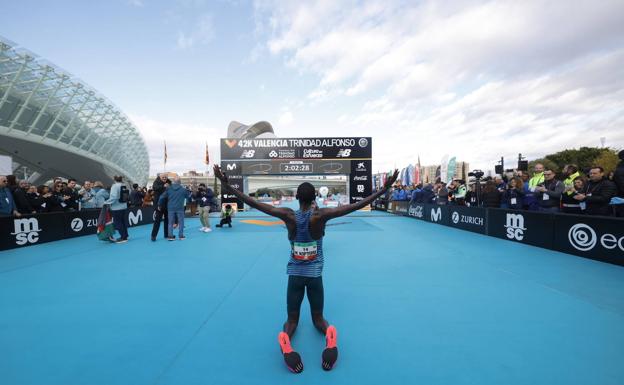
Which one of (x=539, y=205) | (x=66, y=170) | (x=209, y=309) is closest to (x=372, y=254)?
(x=209, y=309)

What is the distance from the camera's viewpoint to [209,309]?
355 centimetres

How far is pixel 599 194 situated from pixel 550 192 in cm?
126

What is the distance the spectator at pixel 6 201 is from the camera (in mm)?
7333

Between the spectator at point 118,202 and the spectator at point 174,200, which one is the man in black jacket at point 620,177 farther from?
the spectator at point 118,202

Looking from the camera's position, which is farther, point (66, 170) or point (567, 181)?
point (66, 170)

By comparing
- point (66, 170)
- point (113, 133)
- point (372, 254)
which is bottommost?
point (372, 254)

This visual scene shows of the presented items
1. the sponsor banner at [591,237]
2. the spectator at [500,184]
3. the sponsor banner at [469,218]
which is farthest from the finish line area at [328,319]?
the spectator at [500,184]

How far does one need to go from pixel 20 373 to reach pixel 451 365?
375 centimetres

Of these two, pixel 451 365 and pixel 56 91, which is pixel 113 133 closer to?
pixel 56 91

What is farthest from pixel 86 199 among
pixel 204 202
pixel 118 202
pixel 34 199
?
pixel 204 202

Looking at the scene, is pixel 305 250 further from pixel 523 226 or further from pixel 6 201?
pixel 6 201

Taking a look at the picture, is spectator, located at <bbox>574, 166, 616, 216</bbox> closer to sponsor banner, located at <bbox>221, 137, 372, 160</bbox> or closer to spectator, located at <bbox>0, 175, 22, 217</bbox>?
sponsor banner, located at <bbox>221, 137, 372, 160</bbox>

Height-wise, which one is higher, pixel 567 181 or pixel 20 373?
pixel 567 181

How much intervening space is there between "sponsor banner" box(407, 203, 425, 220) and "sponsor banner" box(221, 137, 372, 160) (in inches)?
232
